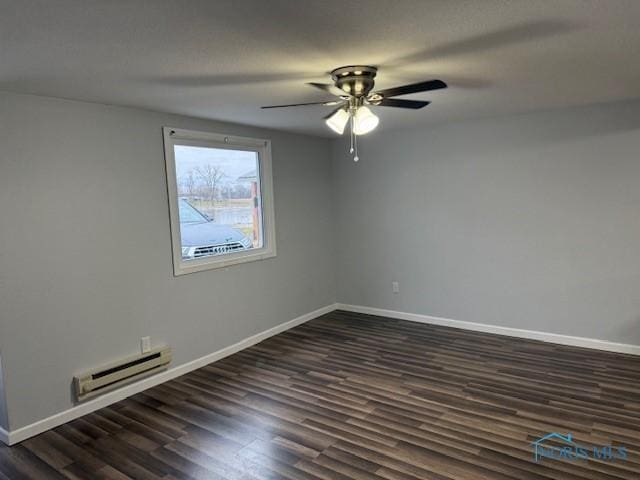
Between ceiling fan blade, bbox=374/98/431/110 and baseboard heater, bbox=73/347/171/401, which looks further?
baseboard heater, bbox=73/347/171/401

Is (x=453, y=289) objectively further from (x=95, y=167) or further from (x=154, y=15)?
(x=154, y=15)

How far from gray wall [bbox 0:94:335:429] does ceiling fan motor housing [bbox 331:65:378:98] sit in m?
1.81

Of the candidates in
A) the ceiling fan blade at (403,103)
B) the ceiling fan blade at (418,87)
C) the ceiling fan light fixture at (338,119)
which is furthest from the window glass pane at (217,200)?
the ceiling fan blade at (418,87)

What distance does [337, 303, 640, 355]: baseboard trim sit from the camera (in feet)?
13.0

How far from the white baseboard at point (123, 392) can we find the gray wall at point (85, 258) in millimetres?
50

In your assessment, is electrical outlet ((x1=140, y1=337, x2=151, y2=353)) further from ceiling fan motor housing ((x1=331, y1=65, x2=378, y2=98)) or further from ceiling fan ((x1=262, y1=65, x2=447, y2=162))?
ceiling fan motor housing ((x1=331, y1=65, x2=378, y2=98))

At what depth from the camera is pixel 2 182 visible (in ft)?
8.99

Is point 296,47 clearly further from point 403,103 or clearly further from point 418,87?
point 403,103

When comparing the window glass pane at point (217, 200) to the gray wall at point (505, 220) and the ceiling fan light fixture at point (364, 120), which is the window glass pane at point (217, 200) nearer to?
the gray wall at point (505, 220)

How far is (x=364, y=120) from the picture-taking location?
8.37 ft

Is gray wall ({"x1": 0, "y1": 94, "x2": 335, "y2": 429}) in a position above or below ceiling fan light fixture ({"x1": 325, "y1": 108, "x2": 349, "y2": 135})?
below

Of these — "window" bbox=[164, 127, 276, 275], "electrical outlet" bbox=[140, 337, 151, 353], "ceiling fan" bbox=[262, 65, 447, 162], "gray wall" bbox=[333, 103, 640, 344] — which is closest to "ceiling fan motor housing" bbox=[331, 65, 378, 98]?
"ceiling fan" bbox=[262, 65, 447, 162]

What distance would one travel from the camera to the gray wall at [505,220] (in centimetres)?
389

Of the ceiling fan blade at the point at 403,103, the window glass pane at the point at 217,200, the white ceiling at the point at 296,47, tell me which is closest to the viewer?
the white ceiling at the point at 296,47
